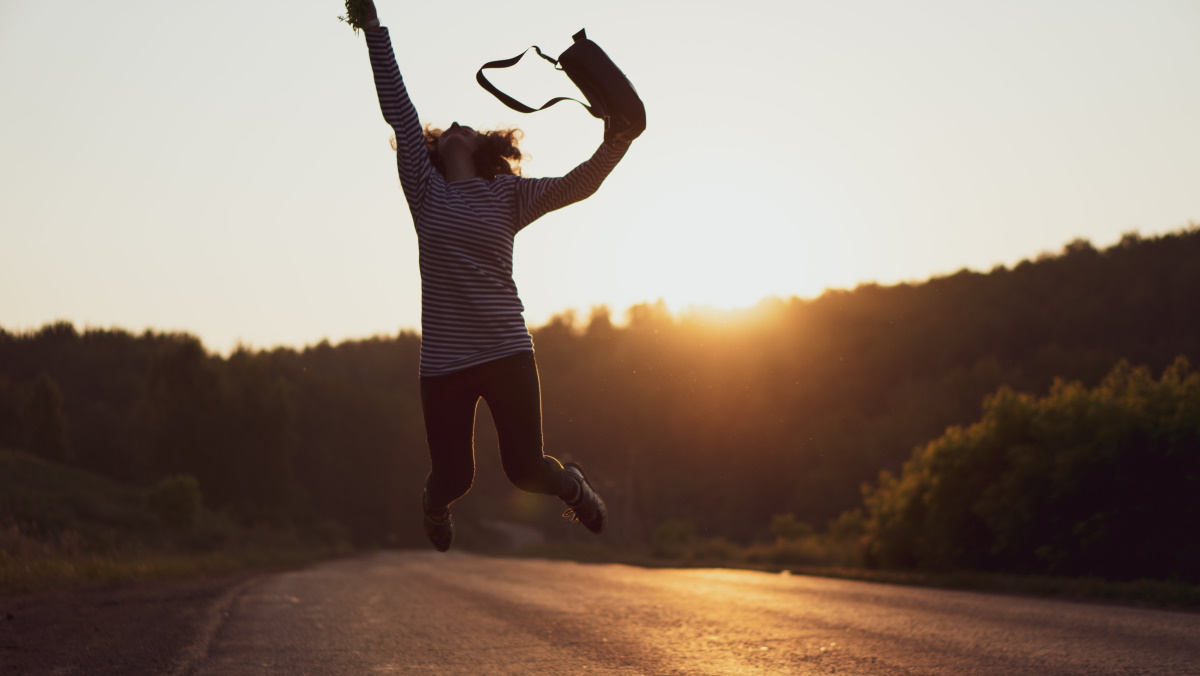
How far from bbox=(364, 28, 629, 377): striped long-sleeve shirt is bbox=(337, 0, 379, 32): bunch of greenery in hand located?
43mm

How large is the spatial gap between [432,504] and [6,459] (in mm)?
34043

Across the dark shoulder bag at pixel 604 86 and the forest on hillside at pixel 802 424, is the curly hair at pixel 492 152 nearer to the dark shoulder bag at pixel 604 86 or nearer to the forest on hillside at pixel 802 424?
the dark shoulder bag at pixel 604 86

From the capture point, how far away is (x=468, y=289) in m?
4.02

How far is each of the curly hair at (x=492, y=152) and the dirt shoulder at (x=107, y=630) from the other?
3.17 m

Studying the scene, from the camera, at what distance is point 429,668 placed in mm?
5434

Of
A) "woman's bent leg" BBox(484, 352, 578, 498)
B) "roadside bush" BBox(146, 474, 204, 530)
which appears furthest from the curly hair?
"roadside bush" BBox(146, 474, 204, 530)

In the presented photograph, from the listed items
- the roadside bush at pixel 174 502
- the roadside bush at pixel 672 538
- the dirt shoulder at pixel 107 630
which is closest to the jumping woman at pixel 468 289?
the dirt shoulder at pixel 107 630

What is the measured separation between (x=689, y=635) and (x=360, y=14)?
15.5 feet

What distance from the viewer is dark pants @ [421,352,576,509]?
13.2 ft

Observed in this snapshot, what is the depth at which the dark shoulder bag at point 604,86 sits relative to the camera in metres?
3.96

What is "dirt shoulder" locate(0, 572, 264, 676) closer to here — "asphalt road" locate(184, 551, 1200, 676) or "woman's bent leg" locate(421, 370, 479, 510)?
"asphalt road" locate(184, 551, 1200, 676)

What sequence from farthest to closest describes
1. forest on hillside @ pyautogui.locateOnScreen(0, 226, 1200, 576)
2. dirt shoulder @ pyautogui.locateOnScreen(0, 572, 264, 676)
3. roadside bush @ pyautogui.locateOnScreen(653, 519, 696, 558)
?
forest on hillside @ pyautogui.locateOnScreen(0, 226, 1200, 576) < roadside bush @ pyautogui.locateOnScreen(653, 519, 696, 558) < dirt shoulder @ pyautogui.locateOnScreen(0, 572, 264, 676)

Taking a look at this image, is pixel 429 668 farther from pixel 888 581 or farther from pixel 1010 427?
pixel 1010 427

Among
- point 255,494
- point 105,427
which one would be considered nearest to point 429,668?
point 105,427
